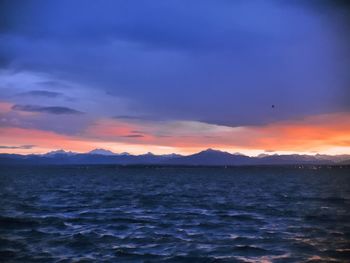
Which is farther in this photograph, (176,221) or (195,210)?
(195,210)

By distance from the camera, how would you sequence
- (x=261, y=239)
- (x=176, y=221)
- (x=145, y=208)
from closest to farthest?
(x=261, y=239), (x=176, y=221), (x=145, y=208)

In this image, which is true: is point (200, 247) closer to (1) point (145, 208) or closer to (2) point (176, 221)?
(2) point (176, 221)

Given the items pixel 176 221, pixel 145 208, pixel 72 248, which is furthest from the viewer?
pixel 145 208

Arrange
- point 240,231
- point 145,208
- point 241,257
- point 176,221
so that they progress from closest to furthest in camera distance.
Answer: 1. point 241,257
2. point 240,231
3. point 176,221
4. point 145,208

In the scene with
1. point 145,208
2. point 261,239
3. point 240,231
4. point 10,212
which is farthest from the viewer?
point 145,208

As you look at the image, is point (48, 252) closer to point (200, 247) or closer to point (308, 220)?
point (200, 247)

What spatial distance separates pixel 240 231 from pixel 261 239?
9.49 ft

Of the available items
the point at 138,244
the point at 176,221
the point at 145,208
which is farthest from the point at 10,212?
the point at 138,244

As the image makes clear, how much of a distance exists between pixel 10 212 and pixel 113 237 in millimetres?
17717

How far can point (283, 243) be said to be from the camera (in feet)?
77.2

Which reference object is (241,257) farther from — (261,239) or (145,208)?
(145,208)

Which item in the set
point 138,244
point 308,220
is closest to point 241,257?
point 138,244

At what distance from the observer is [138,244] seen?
23391 mm

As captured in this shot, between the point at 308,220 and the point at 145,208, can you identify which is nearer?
the point at 308,220
